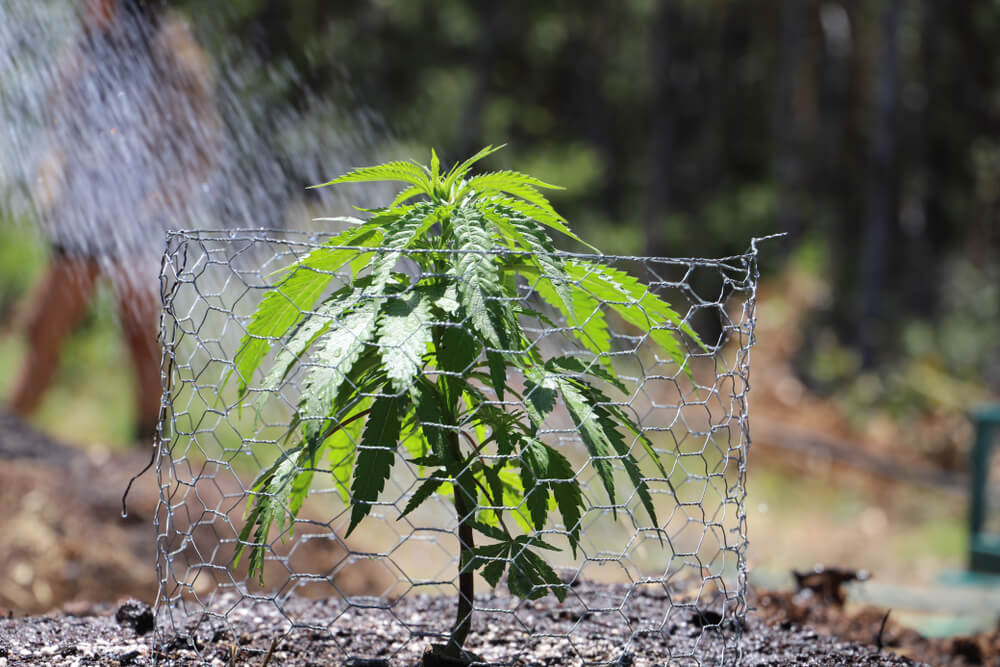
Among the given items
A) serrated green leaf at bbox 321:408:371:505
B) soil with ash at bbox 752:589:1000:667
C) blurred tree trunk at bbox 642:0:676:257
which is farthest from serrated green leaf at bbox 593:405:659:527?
→ blurred tree trunk at bbox 642:0:676:257

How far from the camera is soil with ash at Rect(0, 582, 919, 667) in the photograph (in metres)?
1.84

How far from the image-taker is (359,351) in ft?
4.89

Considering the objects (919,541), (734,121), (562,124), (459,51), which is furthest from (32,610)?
(734,121)

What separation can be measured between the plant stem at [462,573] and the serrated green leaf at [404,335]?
0.71ft

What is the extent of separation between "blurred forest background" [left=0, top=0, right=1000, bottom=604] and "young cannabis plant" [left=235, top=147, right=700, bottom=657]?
1939mm

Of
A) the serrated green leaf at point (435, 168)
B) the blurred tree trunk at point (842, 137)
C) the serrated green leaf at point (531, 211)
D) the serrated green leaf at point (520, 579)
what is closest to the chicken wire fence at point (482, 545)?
the serrated green leaf at point (520, 579)

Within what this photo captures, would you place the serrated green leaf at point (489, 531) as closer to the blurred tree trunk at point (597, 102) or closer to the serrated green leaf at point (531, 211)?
the serrated green leaf at point (531, 211)

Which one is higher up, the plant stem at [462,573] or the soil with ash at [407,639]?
the plant stem at [462,573]

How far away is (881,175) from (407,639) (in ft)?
35.1

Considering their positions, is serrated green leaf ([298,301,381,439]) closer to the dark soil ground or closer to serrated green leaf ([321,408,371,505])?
serrated green leaf ([321,408,371,505])

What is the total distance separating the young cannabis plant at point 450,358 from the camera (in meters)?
1.51

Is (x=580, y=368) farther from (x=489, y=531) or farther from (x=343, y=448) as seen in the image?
(x=343, y=448)

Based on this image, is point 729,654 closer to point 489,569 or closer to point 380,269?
point 489,569

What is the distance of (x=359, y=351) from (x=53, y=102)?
3849 mm
